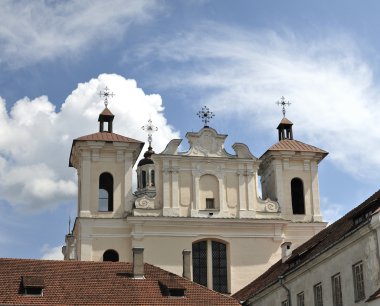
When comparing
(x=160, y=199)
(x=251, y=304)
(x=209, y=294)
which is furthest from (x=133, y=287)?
(x=160, y=199)

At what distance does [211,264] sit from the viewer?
153 feet

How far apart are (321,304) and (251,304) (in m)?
8.72

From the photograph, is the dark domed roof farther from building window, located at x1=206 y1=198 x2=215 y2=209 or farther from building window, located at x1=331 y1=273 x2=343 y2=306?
building window, located at x1=331 y1=273 x2=343 y2=306

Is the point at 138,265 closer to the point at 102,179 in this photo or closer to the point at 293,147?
the point at 102,179

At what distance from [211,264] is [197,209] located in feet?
11.0

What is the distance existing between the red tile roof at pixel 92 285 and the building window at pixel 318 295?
622cm

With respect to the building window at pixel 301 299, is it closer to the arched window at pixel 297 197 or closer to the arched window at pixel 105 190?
the arched window at pixel 297 197

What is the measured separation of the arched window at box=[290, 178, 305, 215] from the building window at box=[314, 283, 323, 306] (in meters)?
19.2

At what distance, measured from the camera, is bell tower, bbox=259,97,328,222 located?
163 ft

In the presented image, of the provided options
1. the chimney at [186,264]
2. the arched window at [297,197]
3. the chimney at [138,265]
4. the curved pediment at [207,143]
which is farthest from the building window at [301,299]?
the curved pediment at [207,143]

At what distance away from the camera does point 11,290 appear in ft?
112

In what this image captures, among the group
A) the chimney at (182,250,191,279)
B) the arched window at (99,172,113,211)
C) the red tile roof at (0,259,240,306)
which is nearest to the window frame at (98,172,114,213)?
the arched window at (99,172,113,211)

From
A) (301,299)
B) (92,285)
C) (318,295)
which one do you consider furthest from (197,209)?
(318,295)

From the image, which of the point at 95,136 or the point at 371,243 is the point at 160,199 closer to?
the point at 95,136
